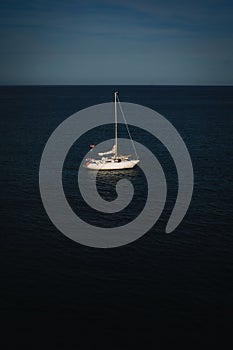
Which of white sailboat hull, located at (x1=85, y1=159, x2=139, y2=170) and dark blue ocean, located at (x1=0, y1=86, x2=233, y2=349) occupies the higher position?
white sailboat hull, located at (x1=85, y1=159, x2=139, y2=170)

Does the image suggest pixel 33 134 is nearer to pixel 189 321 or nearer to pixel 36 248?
pixel 36 248

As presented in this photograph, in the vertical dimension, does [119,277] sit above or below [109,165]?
below

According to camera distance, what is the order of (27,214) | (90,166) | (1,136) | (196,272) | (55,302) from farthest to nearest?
(1,136)
(90,166)
(27,214)
(196,272)
(55,302)

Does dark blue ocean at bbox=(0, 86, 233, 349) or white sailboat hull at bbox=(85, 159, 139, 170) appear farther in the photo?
white sailboat hull at bbox=(85, 159, 139, 170)

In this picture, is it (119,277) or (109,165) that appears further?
(109,165)

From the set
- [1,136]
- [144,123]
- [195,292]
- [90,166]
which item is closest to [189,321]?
[195,292]

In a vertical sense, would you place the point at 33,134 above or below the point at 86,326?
above

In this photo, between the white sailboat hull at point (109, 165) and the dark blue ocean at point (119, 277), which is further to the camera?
the white sailboat hull at point (109, 165)

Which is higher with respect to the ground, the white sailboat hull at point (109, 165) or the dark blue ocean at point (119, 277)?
the white sailboat hull at point (109, 165)

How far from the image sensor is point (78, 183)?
280 ft

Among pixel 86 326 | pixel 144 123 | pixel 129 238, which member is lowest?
pixel 86 326

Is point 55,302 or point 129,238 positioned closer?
point 55,302

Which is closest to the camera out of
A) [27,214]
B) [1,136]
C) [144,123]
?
[27,214]

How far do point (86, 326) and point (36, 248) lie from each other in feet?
58.3
